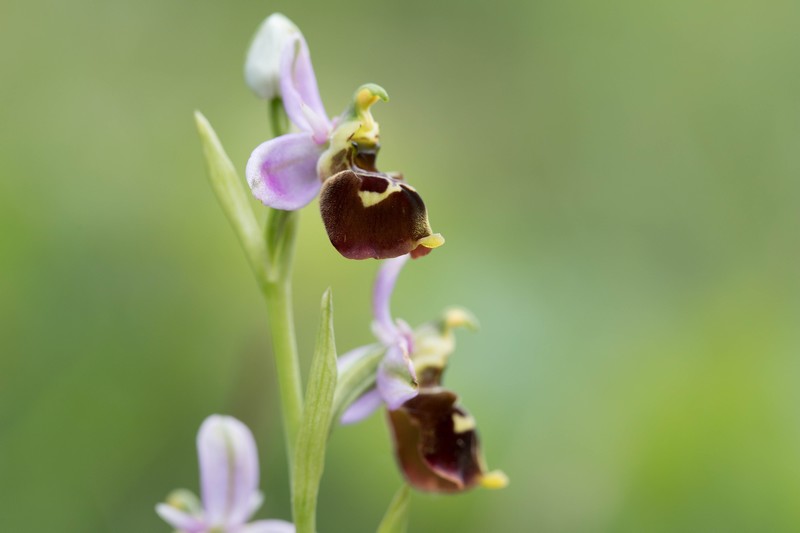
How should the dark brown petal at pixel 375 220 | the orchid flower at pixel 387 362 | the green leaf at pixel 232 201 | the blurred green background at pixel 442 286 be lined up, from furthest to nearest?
the blurred green background at pixel 442 286 < the green leaf at pixel 232 201 < the orchid flower at pixel 387 362 < the dark brown petal at pixel 375 220

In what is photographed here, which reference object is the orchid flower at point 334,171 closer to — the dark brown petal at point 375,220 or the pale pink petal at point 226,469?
the dark brown petal at point 375,220

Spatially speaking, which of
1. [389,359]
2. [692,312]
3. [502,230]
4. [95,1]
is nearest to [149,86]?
[95,1]

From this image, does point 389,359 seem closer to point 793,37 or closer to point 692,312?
point 692,312

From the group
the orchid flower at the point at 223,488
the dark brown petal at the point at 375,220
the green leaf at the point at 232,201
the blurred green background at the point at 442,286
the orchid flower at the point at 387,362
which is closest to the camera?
the dark brown petal at the point at 375,220

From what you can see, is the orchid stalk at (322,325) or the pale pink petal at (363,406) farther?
the pale pink petal at (363,406)

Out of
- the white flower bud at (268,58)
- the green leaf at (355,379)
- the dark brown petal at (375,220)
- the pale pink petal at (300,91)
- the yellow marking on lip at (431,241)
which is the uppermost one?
the white flower bud at (268,58)

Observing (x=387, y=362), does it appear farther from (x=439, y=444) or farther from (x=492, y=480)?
(x=492, y=480)

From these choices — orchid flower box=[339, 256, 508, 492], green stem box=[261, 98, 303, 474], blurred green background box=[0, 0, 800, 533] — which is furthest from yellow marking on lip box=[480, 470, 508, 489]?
blurred green background box=[0, 0, 800, 533]

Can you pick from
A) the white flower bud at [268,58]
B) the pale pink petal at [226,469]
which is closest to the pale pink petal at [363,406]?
the pale pink petal at [226,469]
